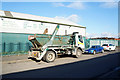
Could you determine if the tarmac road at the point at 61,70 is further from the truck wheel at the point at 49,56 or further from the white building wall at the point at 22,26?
the white building wall at the point at 22,26

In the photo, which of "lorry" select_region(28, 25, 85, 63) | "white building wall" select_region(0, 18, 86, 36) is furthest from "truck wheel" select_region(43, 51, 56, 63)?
"white building wall" select_region(0, 18, 86, 36)

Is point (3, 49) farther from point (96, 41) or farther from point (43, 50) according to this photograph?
point (96, 41)

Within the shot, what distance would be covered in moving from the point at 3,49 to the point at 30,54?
6517 millimetres

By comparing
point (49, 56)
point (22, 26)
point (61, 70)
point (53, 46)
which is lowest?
point (61, 70)

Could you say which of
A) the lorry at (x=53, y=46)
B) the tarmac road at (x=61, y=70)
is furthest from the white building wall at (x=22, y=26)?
the tarmac road at (x=61, y=70)

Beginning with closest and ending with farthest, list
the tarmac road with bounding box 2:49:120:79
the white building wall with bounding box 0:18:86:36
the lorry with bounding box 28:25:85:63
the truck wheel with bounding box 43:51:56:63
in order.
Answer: the tarmac road with bounding box 2:49:120:79
the truck wheel with bounding box 43:51:56:63
the lorry with bounding box 28:25:85:63
the white building wall with bounding box 0:18:86:36

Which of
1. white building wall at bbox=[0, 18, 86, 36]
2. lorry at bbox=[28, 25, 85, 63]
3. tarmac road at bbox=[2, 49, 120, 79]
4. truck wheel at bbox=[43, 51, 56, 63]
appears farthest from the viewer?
white building wall at bbox=[0, 18, 86, 36]

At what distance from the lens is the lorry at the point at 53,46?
986 centimetres

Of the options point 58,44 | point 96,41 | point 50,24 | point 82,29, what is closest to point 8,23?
Answer: point 50,24

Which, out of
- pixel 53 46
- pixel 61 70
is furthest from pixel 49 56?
pixel 61 70

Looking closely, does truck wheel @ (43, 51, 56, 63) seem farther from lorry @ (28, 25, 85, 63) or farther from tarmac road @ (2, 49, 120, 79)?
tarmac road @ (2, 49, 120, 79)

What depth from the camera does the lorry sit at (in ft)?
32.3

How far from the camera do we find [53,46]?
419 inches

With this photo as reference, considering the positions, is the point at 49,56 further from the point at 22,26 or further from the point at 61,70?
the point at 22,26
